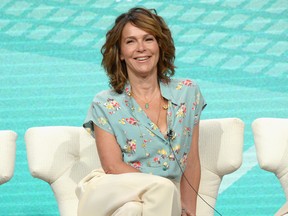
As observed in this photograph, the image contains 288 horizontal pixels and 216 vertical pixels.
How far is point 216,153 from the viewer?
14.6ft

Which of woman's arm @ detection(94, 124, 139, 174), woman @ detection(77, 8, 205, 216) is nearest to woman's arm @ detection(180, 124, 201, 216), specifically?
woman @ detection(77, 8, 205, 216)

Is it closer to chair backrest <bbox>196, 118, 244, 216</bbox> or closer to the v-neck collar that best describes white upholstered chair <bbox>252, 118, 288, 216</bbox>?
chair backrest <bbox>196, 118, 244, 216</bbox>

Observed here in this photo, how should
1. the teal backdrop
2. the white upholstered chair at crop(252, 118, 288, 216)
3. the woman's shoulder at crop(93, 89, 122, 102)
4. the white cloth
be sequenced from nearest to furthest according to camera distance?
1. the white cloth
2. the woman's shoulder at crop(93, 89, 122, 102)
3. the white upholstered chair at crop(252, 118, 288, 216)
4. the teal backdrop

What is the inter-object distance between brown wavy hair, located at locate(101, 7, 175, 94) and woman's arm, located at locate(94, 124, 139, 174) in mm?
213

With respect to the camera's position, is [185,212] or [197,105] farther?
[197,105]

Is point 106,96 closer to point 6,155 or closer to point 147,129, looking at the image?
point 147,129

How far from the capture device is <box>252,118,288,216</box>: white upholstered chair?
4391 mm

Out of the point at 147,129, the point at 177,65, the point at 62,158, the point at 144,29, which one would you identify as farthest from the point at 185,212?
the point at 177,65

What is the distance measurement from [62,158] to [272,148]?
90 cm

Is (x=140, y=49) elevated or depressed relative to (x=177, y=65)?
elevated

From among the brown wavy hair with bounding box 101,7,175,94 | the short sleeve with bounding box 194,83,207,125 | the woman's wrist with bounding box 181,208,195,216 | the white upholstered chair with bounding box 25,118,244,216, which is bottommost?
the woman's wrist with bounding box 181,208,195,216

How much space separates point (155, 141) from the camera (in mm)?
4219

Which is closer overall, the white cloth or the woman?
the white cloth

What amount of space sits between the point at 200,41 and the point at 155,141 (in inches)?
47.3
